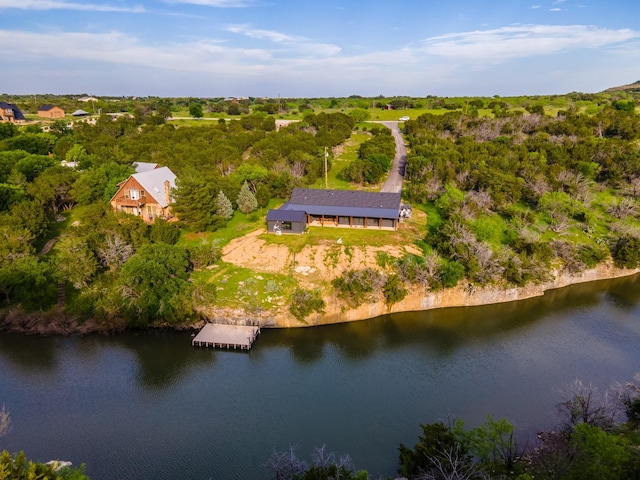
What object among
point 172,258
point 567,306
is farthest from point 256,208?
point 567,306

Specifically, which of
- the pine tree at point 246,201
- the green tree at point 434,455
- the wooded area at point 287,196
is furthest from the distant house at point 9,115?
the green tree at point 434,455

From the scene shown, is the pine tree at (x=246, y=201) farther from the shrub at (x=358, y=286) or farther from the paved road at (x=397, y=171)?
the paved road at (x=397, y=171)

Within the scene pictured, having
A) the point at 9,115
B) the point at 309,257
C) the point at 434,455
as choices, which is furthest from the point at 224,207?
the point at 9,115

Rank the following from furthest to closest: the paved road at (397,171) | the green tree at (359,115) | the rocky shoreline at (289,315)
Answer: the green tree at (359,115) → the paved road at (397,171) → the rocky shoreline at (289,315)

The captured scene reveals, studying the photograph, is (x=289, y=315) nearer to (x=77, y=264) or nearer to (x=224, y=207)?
(x=224, y=207)

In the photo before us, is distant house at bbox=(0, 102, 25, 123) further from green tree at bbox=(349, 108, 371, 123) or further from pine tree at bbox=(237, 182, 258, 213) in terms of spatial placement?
pine tree at bbox=(237, 182, 258, 213)

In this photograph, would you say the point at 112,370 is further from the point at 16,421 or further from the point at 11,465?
the point at 11,465

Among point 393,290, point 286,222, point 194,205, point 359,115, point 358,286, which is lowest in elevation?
point 393,290

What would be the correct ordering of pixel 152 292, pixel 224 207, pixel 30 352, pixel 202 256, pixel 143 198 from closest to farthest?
pixel 30 352
pixel 152 292
pixel 202 256
pixel 224 207
pixel 143 198
